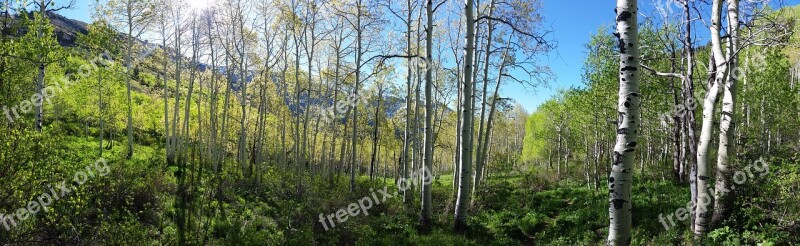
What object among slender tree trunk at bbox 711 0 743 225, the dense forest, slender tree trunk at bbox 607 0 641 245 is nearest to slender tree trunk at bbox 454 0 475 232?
the dense forest

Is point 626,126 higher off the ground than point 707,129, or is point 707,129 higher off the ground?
point 707,129

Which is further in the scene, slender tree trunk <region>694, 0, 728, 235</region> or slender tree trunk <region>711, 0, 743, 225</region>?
slender tree trunk <region>711, 0, 743, 225</region>

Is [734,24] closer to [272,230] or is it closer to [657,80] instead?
[657,80]

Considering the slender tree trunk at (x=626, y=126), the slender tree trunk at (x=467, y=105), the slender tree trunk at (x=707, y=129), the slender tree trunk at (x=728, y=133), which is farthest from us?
Answer: the slender tree trunk at (x=467, y=105)

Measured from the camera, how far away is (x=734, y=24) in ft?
23.9

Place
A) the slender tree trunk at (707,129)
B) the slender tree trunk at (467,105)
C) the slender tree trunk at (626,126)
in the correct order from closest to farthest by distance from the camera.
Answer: the slender tree trunk at (626,126) → the slender tree trunk at (707,129) → the slender tree trunk at (467,105)

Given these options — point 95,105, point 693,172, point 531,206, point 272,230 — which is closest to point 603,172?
point 531,206

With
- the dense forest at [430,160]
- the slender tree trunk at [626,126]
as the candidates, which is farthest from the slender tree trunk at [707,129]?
the slender tree trunk at [626,126]

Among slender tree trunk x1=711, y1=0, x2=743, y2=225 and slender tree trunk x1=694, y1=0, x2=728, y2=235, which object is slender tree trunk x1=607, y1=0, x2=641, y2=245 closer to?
slender tree trunk x1=694, y1=0, x2=728, y2=235

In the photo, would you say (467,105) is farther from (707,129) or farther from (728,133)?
(728,133)

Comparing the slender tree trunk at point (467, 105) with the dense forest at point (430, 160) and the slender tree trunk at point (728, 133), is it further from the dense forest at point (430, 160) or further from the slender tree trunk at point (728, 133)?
the slender tree trunk at point (728, 133)

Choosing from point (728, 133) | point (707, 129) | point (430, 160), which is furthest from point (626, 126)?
point (430, 160)

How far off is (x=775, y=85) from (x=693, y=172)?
11.6 metres

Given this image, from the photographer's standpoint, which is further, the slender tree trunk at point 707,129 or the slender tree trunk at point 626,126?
the slender tree trunk at point 707,129
